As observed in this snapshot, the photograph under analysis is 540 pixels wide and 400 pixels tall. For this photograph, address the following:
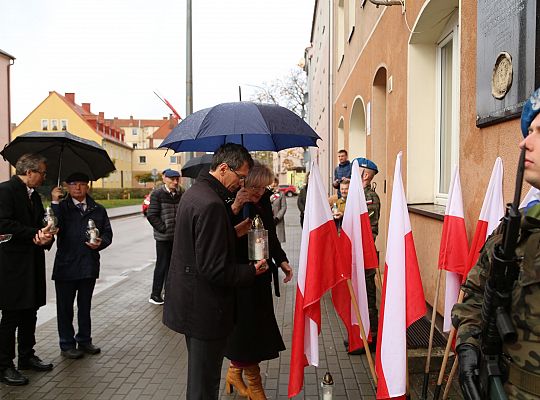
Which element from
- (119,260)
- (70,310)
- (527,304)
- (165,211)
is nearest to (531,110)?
(527,304)

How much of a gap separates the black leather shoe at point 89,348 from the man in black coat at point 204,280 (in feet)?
8.55

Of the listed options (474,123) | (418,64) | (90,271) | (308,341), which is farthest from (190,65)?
(308,341)

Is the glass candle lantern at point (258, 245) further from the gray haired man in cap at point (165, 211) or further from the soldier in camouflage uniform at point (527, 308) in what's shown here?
the gray haired man in cap at point (165, 211)

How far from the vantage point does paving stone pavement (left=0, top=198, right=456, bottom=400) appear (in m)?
4.34

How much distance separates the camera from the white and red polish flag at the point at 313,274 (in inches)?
143

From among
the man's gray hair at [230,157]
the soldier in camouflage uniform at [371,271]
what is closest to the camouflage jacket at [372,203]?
the soldier in camouflage uniform at [371,271]

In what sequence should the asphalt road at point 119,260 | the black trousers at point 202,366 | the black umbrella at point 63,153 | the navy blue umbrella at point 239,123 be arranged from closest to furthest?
the black trousers at point 202,366 → the navy blue umbrella at point 239,123 → the black umbrella at point 63,153 → the asphalt road at point 119,260

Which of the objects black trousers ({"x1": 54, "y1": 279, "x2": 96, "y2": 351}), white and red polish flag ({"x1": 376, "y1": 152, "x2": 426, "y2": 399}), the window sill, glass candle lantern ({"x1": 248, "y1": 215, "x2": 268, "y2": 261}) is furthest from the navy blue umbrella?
black trousers ({"x1": 54, "y1": 279, "x2": 96, "y2": 351})

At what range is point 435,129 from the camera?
21.3 ft

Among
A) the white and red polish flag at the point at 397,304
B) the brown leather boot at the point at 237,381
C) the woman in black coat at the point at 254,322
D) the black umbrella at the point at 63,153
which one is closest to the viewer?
the white and red polish flag at the point at 397,304

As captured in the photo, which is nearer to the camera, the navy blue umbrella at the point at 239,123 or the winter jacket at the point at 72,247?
the navy blue umbrella at the point at 239,123

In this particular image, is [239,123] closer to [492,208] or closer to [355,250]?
[355,250]

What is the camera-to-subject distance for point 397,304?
351cm

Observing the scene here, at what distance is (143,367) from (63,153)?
2.45 metres
